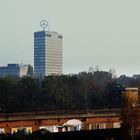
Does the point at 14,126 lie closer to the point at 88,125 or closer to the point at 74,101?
the point at 88,125

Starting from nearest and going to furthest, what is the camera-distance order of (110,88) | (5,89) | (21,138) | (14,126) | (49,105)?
(21,138), (14,126), (49,105), (5,89), (110,88)

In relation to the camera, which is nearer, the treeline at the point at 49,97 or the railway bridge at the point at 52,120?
the railway bridge at the point at 52,120

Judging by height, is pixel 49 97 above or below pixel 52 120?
above

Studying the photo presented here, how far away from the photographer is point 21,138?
3500 centimetres

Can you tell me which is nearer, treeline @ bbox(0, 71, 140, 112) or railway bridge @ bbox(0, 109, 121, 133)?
railway bridge @ bbox(0, 109, 121, 133)

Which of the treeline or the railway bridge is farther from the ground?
the treeline

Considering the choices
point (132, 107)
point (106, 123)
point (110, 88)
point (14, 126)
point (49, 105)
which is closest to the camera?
point (132, 107)

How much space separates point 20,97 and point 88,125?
31.7m

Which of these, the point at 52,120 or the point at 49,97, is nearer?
the point at 52,120

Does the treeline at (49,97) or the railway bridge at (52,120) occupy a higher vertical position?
the treeline at (49,97)

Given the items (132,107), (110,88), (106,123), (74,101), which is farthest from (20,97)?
(132,107)

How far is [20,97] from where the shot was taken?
81438mm

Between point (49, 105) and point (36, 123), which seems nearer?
point (36, 123)

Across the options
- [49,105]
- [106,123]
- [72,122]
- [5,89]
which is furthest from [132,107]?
[5,89]
